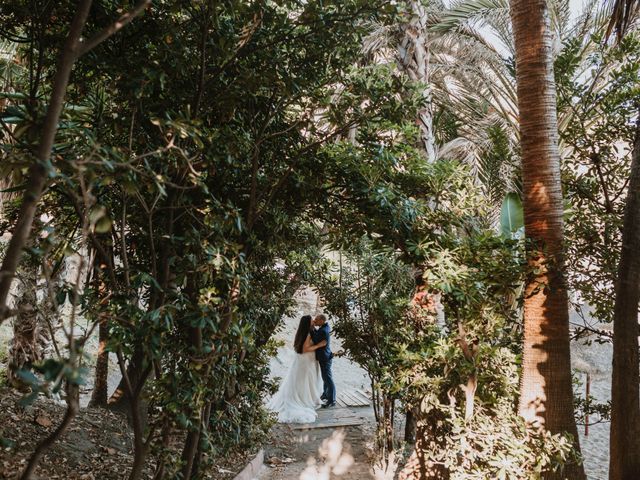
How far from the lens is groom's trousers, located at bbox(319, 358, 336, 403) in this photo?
10867 millimetres

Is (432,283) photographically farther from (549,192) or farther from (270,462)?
(270,462)

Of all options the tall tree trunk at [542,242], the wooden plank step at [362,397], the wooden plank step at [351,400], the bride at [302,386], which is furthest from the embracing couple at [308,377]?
the tall tree trunk at [542,242]

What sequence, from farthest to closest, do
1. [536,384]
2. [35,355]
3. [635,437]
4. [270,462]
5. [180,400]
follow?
[270,462] → [35,355] → [536,384] → [635,437] → [180,400]

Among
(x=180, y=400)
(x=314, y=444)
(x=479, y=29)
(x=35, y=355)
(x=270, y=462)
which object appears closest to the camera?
(x=180, y=400)

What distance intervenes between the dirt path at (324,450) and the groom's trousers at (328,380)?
0.67 meters

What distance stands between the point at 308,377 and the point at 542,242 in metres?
7.38

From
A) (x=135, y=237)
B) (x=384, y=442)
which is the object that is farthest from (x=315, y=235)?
(x=384, y=442)

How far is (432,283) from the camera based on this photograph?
14.3 ft

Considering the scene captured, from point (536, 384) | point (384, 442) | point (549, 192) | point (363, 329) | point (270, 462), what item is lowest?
point (270, 462)

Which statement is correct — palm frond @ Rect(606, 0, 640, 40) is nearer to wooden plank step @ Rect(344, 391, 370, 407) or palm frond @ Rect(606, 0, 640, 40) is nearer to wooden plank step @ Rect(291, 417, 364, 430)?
wooden plank step @ Rect(291, 417, 364, 430)

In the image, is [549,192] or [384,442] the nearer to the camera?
[549,192]

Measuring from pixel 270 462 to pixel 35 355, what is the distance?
147 inches

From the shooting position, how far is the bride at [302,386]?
10.1 meters

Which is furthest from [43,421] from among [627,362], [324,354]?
[324,354]
